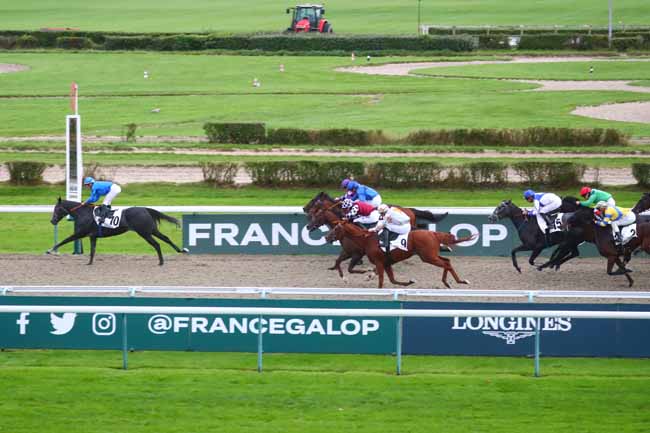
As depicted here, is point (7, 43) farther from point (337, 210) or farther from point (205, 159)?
point (337, 210)

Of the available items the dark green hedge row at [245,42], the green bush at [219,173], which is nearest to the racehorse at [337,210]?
the green bush at [219,173]

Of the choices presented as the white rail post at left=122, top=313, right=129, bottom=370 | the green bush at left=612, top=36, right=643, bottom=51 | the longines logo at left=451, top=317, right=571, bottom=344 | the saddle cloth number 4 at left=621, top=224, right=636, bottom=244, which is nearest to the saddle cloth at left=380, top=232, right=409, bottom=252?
the saddle cloth number 4 at left=621, top=224, right=636, bottom=244

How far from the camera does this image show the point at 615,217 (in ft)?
47.2

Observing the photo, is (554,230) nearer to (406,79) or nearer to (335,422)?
(335,422)

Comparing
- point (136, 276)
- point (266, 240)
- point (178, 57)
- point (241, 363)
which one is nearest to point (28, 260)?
point (136, 276)

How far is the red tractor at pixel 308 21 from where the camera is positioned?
184 feet

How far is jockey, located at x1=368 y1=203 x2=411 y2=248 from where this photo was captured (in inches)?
553

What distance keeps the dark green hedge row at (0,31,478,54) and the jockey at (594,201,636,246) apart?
35412 millimetres

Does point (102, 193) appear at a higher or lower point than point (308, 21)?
lower

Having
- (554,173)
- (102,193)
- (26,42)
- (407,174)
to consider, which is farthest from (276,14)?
(102,193)

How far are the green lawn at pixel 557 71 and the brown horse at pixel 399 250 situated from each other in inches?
1130

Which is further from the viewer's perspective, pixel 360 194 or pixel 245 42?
pixel 245 42

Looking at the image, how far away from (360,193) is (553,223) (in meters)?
2.72

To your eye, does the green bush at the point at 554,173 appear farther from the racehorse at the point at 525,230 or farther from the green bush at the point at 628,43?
the green bush at the point at 628,43
